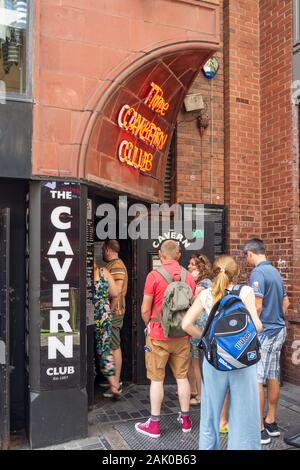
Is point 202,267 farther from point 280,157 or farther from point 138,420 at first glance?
point 280,157

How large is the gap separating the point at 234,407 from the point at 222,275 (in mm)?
958

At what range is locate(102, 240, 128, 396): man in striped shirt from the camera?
5367 millimetres

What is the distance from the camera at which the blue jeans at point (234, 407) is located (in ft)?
10.3

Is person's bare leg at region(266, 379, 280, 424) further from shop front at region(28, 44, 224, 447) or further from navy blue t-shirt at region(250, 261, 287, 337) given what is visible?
shop front at region(28, 44, 224, 447)

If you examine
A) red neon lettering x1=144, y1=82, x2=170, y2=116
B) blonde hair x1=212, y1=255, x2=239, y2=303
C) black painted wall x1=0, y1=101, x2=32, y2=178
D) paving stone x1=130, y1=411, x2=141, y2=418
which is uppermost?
red neon lettering x1=144, y1=82, x2=170, y2=116

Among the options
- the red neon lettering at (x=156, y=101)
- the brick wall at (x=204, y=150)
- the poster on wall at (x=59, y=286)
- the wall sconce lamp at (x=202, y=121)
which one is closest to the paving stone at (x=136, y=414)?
the poster on wall at (x=59, y=286)

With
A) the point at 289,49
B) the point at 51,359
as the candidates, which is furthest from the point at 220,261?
the point at 289,49

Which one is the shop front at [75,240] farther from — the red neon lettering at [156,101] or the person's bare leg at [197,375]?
the person's bare leg at [197,375]

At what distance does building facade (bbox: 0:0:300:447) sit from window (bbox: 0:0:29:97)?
1cm

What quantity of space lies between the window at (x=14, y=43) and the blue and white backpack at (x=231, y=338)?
9.22ft

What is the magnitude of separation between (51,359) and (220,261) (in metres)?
1.90

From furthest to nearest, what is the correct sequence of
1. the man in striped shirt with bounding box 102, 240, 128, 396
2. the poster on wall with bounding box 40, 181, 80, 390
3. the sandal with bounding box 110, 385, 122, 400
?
the man in striped shirt with bounding box 102, 240, 128, 396, the sandal with bounding box 110, 385, 122, 400, the poster on wall with bounding box 40, 181, 80, 390

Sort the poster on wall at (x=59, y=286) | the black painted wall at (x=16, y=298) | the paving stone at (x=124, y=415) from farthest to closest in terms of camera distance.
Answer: the paving stone at (x=124, y=415) < the black painted wall at (x=16, y=298) < the poster on wall at (x=59, y=286)

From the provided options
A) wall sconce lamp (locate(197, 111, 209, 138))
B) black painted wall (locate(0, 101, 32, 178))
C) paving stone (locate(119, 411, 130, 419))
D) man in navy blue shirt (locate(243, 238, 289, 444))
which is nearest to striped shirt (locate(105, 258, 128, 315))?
paving stone (locate(119, 411, 130, 419))
